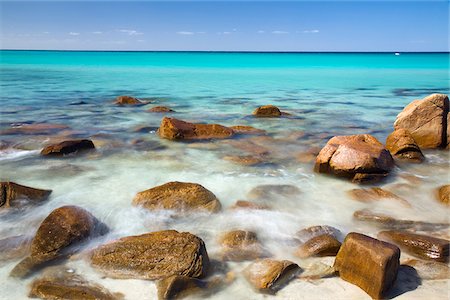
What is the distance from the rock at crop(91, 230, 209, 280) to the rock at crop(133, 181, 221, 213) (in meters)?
1.12

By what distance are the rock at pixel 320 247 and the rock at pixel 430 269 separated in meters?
0.69

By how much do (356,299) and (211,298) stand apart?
1.24 m

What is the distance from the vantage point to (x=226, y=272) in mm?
3707

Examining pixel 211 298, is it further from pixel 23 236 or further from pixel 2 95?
pixel 2 95

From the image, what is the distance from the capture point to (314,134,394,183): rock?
6137mm

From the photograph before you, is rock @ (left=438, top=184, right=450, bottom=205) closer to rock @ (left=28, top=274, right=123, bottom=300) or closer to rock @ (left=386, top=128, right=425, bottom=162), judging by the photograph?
rock @ (left=386, top=128, right=425, bottom=162)

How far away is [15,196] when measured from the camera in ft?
16.6

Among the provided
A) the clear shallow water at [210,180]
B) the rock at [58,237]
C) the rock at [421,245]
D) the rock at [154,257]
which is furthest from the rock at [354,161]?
the rock at [58,237]

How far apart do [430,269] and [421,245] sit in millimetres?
350

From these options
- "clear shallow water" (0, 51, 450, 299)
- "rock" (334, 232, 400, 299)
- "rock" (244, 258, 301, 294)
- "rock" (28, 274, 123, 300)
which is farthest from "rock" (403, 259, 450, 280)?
"rock" (28, 274, 123, 300)

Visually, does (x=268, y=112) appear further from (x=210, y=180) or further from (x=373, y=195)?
(x=373, y=195)

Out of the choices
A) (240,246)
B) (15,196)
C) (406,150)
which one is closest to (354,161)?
(406,150)

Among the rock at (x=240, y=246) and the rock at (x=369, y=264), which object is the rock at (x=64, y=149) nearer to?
the rock at (x=240, y=246)

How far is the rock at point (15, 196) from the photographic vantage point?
16.4ft
